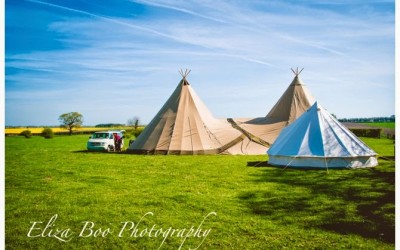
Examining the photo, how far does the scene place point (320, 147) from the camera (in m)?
13.0

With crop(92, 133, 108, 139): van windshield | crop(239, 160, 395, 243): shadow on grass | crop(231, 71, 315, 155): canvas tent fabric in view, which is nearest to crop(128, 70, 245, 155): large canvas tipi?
crop(231, 71, 315, 155): canvas tent fabric

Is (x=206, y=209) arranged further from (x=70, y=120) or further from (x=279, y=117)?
(x=70, y=120)

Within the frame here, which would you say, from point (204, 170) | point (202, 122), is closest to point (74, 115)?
point (202, 122)

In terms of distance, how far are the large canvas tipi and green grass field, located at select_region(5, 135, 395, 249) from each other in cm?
724

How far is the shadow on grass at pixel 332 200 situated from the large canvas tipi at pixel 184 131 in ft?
26.7

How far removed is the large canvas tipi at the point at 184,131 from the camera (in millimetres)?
19766

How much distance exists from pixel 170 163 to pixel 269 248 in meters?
10.3

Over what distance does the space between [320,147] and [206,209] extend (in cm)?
700

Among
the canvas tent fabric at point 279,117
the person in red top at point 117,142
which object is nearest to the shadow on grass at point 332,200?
the canvas tent fabric at point 279,117

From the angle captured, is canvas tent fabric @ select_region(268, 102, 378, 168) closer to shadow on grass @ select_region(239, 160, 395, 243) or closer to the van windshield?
shadow on grass @ select_region(239, 160, 395, 243)

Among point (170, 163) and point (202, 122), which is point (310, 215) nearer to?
point (170, 163)

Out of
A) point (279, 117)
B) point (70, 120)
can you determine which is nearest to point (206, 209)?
point (279, 117)

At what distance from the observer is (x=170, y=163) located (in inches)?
608

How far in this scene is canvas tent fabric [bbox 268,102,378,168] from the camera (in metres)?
12.8
